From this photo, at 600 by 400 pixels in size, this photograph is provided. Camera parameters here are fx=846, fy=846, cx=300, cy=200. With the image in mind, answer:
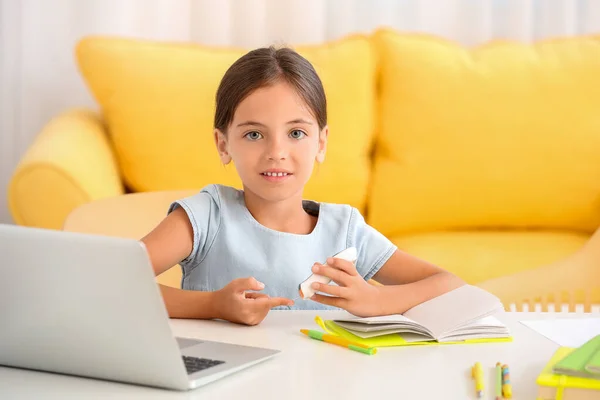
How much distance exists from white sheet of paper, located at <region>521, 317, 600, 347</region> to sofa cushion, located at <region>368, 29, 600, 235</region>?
143cm

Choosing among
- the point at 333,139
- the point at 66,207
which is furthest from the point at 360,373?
the point at 333,139

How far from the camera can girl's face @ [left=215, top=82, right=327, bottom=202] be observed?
1.33 meters

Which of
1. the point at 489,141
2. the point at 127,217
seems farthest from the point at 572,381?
the point at 489,141

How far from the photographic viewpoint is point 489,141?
100 inches

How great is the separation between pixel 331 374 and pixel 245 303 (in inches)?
9.9

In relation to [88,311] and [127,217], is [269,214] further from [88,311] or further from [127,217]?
[88,311]

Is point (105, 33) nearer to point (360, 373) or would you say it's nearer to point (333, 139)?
point (333, 139)

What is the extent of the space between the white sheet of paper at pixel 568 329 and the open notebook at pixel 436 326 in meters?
0.06

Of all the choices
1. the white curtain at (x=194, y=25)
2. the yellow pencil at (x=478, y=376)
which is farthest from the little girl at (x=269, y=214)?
the white curtain at (x=194, y=25)

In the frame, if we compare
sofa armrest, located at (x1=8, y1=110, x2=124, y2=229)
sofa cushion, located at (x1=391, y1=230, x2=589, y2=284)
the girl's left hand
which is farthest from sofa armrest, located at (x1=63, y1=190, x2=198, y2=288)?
sofa cushion, located at (x1=391, y1=230, x2=589, y2=284)

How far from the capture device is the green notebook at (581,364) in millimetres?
727

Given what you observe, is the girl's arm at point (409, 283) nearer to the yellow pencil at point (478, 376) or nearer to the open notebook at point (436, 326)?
the open notebook at point (436, 326)

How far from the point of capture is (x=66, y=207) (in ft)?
7.20

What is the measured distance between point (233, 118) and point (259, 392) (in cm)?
69
